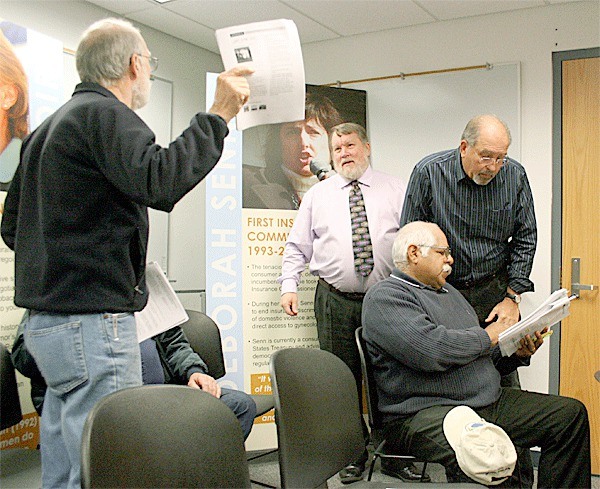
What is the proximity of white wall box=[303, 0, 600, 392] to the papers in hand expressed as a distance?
1.36 meters

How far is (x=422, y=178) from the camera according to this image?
9.57 ft

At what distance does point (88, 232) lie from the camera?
1.51 metres

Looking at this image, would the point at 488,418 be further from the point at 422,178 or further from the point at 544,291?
the point at 544,291

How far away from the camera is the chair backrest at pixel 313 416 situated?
171 centimetres

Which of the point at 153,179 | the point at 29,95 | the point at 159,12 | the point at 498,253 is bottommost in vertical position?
the point at 498,253

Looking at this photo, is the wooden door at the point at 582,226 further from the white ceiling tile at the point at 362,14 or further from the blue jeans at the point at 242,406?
the blue jeans at the point at 242,406

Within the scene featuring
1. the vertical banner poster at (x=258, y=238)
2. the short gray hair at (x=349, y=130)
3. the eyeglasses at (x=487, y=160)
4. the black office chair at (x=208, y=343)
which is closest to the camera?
the eyeglasses at (x=487, y=160)

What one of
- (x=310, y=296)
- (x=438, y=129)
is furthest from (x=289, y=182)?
(x=438, y=129)

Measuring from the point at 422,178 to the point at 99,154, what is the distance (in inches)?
69.3

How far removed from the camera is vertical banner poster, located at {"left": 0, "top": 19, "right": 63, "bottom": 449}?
2.82m

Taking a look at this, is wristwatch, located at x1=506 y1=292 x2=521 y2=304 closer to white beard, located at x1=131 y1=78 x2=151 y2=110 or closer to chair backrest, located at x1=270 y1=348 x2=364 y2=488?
chair backrest, located at x1=270 y1=348 x2=364 y2=488

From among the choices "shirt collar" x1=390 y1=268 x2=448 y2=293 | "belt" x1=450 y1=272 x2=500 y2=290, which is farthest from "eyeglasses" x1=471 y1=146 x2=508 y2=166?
"shirt collar" x1=390 y1=268 x2=448 y2=293

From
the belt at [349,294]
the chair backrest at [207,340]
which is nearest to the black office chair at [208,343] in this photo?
the chair backrest at [207,340]

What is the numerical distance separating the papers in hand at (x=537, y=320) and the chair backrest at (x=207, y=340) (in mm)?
1379
